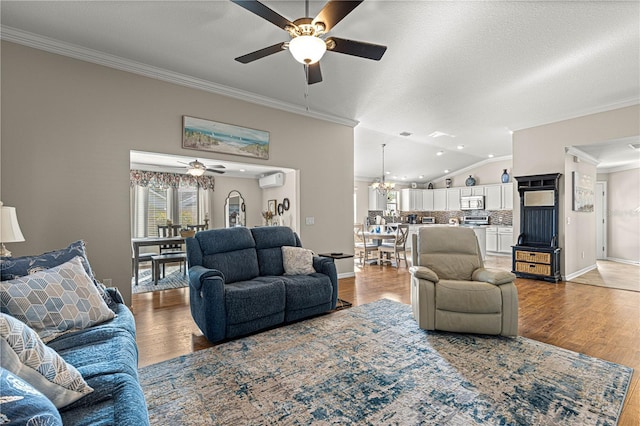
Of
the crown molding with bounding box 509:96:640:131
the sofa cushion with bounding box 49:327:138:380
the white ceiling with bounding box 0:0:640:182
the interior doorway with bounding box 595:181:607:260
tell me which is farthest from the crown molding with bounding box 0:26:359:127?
the interior doorway with bounding box 595:181:607:260

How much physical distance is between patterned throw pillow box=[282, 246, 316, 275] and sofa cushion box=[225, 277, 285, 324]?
0.43 meters

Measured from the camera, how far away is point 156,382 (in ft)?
6.75

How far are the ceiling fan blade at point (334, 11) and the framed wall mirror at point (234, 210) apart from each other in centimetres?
639

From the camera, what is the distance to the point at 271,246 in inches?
145

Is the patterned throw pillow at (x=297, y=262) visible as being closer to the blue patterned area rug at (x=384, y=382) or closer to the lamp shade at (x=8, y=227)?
the blue patterned area rug at (x=384, y=382)

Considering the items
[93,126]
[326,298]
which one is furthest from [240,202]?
[326,298]

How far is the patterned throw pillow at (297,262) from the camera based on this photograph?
3531 millimetres

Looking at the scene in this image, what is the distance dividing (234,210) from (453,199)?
7167mm

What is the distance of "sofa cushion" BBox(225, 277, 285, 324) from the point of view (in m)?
2.71

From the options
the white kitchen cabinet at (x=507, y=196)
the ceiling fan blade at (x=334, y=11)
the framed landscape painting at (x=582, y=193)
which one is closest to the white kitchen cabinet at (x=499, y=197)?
the white kitchen cabinet at (x=507, y=196)

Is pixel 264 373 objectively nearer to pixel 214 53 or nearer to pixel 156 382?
pixel 156 382

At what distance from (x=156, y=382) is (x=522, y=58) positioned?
4.61 metres

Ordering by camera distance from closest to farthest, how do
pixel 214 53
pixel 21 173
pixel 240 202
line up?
1. pixel 21 173
2. pixel 214 53
3. pixel 240 202

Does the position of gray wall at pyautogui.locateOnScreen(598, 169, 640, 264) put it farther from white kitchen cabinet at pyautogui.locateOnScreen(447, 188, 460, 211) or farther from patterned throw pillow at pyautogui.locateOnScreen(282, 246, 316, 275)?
patterned throw pillow at pyautogui.locateOnScreen(282, 246, 316, 275)
